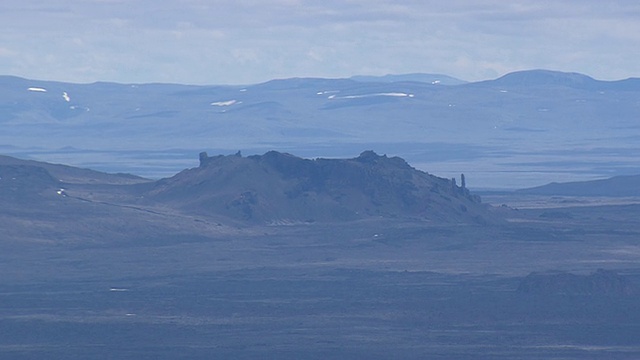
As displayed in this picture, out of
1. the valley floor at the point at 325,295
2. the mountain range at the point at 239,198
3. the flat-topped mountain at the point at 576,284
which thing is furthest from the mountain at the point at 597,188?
the flat-topped mountain at the point at 576,284

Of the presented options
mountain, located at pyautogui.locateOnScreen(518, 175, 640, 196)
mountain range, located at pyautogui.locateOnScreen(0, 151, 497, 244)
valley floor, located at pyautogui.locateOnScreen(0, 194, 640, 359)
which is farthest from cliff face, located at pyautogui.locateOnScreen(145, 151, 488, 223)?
mountain, located at pyautogui.locateOnScreen(518, 175, 640, 196)

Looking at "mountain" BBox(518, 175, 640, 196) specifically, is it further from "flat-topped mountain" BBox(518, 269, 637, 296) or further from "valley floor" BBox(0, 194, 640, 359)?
"flat-topped mountain" BBox(518, 269, 637, 296)

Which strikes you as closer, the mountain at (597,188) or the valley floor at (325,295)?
the valley floor at (325,295)

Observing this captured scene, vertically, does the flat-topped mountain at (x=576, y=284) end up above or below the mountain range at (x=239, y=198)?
below

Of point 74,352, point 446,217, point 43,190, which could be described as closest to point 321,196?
point 446,217

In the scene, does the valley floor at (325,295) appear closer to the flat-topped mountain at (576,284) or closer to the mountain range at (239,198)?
the flat-topped mountain at (576,284)

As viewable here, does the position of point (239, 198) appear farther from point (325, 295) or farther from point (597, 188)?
point (597, 188)

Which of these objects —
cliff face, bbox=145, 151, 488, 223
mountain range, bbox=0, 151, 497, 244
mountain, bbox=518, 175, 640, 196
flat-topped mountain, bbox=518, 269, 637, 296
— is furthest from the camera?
mountain, bbox=518, 175, 640, 196
